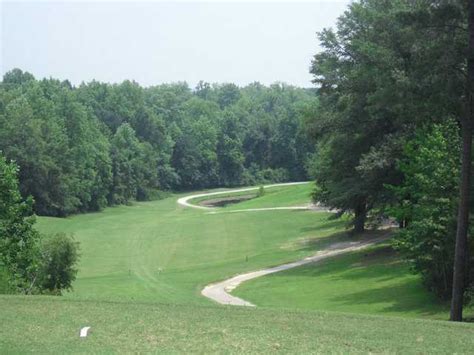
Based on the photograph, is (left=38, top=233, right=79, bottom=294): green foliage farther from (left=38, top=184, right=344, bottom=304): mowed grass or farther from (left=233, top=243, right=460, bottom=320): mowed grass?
(left=233, top=243, right=460, bottom=320): mowed grass

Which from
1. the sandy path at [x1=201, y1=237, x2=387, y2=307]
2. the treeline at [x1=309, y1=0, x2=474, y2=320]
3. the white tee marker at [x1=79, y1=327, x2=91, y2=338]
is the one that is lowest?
the sandy path at [x1=201, y1=237, x2=387, y2=307]

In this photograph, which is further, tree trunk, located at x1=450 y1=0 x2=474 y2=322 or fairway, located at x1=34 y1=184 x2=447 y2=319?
fairway, located at x1=34 y1=184 x2=447 y2=319

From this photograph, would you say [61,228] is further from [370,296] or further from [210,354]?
[210,354]

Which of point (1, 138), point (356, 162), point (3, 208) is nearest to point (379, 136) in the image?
point (356, 162)

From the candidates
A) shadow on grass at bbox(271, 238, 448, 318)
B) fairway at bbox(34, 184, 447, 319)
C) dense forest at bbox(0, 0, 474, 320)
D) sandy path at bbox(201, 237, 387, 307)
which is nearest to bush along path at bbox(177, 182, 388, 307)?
sandy path at bbox(201, 237, 387, 307)

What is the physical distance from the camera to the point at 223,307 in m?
16.8

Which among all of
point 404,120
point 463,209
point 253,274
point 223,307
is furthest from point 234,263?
point 223,307

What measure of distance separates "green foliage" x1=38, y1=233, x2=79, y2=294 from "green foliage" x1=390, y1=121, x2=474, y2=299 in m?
15.4

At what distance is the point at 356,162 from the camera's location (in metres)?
41.7

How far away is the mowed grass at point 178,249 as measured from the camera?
1390 inches

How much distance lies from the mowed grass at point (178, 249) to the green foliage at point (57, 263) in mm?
899

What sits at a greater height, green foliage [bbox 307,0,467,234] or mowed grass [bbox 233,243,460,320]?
green foliage [bbox 307,0,467,234]

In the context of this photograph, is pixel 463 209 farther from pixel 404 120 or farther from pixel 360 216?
pixel 360 216

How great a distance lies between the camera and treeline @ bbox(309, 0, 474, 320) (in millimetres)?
19188
